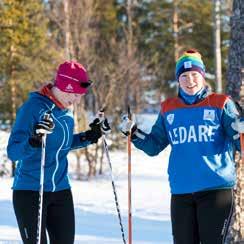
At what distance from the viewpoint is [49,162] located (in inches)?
166

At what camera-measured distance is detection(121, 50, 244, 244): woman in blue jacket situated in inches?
153

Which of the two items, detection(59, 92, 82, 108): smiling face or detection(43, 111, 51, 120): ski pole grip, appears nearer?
detection(43, 111, 51, 120): ski pole grip

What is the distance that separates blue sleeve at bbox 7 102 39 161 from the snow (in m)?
2.89

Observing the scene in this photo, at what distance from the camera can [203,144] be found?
12.8 ft

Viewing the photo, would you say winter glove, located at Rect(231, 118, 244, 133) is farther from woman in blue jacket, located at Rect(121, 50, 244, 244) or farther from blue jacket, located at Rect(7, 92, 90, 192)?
blue jacket, located at Rect(7, 92, 90, 192)

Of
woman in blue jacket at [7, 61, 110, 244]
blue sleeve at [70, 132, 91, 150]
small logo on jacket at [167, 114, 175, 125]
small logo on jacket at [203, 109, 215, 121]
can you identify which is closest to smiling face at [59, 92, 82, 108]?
woman in blue jacket at [7, 61, 110, 244]

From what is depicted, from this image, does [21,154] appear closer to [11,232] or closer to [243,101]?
[243,101]

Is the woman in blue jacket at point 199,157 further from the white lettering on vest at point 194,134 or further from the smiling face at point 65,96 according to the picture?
the smiling face at point 65,96

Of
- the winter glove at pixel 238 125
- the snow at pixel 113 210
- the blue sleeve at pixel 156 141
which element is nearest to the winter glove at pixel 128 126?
the blue sleeve at pixel 156 141

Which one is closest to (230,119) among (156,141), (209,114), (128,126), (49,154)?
(209,114)

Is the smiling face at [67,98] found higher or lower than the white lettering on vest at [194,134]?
higher

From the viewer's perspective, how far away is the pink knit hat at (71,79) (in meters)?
4.28

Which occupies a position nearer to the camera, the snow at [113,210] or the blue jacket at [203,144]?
the blue jacket at [203,144]

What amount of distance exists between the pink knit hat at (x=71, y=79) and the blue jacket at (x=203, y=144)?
750mm
